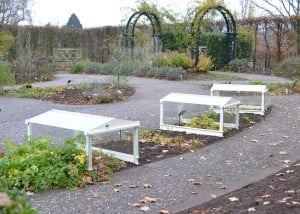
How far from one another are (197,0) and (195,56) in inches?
116

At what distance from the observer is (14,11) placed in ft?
121

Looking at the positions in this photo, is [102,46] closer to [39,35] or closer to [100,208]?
[39,35]

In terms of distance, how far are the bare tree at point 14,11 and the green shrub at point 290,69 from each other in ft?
71.9

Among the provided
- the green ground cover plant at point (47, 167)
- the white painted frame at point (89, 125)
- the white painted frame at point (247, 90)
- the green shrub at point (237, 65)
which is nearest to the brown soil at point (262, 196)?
the white painted frame at point (89, 125)

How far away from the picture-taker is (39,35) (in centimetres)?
2730

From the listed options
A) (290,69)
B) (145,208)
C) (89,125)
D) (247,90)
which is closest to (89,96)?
(247,90)

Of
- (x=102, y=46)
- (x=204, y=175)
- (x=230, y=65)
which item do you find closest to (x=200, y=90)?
(x=230, y=65)

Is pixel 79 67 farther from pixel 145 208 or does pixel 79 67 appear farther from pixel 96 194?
pixel 145 208

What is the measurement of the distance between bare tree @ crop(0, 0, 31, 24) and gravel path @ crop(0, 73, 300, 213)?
86.7 ft

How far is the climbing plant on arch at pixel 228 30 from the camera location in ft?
68.7

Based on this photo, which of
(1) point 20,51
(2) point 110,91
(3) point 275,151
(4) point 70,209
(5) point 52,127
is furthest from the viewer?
(1) point 20,51

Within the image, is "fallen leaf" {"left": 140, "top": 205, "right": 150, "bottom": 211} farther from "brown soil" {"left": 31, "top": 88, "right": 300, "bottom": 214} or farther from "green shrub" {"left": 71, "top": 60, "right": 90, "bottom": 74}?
"green shrub" {"left": 71, "top": 60, "right": 90, "bottom": 74}

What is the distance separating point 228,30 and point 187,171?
1761cm

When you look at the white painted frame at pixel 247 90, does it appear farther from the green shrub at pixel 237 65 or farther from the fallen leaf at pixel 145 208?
the green shrub at pixel 237 65
